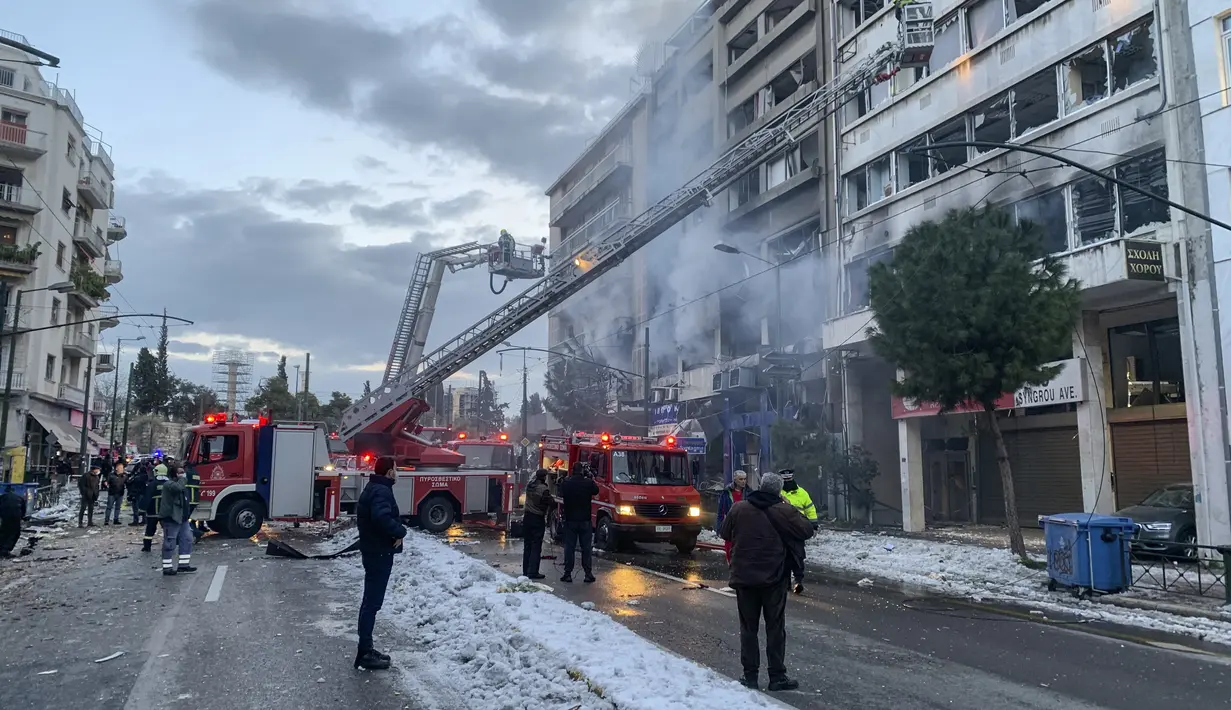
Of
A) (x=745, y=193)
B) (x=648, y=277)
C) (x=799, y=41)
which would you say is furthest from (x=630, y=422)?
(x=799, y=41)

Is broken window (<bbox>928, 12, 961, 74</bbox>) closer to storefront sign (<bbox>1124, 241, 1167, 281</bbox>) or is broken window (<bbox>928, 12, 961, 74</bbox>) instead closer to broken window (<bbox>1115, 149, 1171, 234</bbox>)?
broken window (<bbox>1115, 149, 1171, 234</bbox>)

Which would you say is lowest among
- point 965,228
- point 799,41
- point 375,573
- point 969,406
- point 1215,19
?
point 375,573

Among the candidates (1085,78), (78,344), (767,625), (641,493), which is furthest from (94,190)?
(767,625)

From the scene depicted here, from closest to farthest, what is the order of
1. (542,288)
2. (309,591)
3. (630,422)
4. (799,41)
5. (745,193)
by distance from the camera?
(309,591), (542,288), (799,41), (745,193), (630,422)

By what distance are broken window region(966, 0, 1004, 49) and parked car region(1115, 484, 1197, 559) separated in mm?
12318

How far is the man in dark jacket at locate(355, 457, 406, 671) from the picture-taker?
688 centimetres

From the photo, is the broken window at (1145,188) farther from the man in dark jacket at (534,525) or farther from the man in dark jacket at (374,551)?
the man in dark jacket at (374,551)

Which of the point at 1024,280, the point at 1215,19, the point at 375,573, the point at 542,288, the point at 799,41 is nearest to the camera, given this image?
the point at 375,573

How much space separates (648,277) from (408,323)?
23.3m

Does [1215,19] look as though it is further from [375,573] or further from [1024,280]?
[375,573]

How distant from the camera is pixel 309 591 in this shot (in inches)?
436

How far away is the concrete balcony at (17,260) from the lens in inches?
1483

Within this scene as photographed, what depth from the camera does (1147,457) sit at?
1847 centimetres

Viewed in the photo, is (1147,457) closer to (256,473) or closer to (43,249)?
(256,473)
